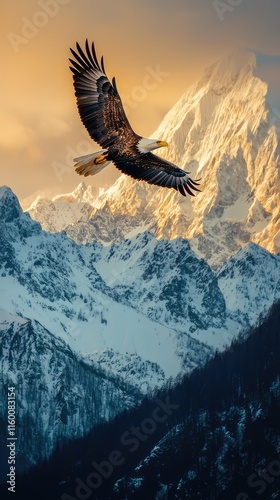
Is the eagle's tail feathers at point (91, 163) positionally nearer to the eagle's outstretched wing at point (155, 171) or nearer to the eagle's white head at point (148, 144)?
the eagle's outstretched wing at point (155, 171)

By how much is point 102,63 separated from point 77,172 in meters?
4.32

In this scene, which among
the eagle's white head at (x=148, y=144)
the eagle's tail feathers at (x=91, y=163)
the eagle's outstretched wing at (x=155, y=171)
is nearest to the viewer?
the eagle's white head at (x=148, y=144)

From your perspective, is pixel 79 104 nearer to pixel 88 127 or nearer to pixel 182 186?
pixel 88 127

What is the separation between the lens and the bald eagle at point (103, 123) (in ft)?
163

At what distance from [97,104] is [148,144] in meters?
2.78

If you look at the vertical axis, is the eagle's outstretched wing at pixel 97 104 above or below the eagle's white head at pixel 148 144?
above

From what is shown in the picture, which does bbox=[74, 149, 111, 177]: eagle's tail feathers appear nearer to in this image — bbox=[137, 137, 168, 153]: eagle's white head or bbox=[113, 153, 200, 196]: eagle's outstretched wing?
bbox=[113, 153, 200, 196]: eagle's outstretched wing

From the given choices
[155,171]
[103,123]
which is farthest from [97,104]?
[155,171]

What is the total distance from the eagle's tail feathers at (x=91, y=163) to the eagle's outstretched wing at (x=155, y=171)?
0.65 meters

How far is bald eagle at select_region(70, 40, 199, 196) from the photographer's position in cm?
4975

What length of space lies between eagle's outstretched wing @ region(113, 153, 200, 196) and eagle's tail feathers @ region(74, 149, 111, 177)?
2.12 ft

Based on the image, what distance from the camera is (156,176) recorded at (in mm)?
52938

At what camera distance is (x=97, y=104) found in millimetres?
50812

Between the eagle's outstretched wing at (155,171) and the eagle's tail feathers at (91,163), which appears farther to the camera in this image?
the eagle's outstretched wing at (155,171)
